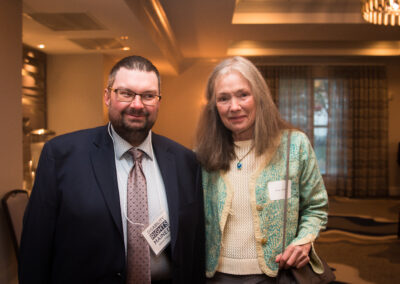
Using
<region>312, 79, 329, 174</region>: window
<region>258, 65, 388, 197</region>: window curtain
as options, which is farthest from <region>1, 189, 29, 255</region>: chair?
<region>312, 79, 329, 174</region>: window

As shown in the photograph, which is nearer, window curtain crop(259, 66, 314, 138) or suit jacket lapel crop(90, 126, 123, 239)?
suit jacket lapel crop(90, 126, 123, 239)

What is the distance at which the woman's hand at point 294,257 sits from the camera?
133cm

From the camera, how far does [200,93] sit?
843cm

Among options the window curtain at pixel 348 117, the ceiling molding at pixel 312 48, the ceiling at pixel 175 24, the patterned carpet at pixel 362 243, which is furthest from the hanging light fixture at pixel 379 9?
the window curtain at pixel 348 117

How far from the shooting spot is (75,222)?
121 cm

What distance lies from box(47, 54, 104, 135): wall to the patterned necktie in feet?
14.7

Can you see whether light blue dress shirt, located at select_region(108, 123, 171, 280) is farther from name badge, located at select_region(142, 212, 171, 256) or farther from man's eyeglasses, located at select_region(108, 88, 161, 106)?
man's eyeglasses, located at select_region(108, 88, 161, 106)

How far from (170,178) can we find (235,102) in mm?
449

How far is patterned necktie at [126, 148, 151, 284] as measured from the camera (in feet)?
4.25

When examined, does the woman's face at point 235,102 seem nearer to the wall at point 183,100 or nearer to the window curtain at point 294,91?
the wall at point 183,100

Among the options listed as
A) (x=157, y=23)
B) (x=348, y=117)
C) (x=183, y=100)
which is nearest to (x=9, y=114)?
(x=157, y=23)

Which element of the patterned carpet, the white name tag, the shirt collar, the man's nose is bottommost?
the patterned carpet

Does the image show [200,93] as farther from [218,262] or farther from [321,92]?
[218,262]

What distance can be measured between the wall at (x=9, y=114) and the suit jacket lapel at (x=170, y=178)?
1.90m
